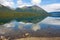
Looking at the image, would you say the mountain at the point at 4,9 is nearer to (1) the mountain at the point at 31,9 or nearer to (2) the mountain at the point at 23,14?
(2) the mountain at the point at 23,14

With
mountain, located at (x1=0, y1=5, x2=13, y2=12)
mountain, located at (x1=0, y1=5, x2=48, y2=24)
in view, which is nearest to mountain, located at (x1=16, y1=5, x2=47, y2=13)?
mountain, located at (x1=0, y1=5, x2=48, y2=24)

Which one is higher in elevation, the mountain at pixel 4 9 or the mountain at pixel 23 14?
the mountain at pixel 4 9

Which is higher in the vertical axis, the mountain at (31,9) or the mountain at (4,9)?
the mountain at (4,9)

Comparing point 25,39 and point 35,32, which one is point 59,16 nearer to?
point 35,32

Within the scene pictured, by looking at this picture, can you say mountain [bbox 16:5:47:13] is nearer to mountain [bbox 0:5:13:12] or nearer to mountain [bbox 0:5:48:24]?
mountain [bbox 0:5:48:24]

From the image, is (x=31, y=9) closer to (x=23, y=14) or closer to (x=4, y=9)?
(x=23, y=14)

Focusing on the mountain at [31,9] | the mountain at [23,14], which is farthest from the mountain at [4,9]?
the mountain at [31,9]

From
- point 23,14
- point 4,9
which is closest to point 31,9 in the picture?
point 23,14

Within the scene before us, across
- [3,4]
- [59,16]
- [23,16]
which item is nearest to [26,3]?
[23,16]
